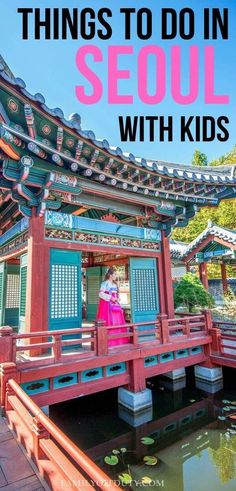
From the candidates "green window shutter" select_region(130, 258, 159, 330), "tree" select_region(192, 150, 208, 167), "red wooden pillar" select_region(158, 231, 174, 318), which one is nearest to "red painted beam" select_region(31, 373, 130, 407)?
"green window shutter" select_region(130, 258, 159, 330)

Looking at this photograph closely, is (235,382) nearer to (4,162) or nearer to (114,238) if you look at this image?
(114,238)

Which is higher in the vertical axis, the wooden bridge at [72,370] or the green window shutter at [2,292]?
the green window shutter at [2,292]

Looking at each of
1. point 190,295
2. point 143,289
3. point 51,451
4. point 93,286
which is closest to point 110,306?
point 143,289

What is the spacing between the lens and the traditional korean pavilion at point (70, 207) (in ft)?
15.4

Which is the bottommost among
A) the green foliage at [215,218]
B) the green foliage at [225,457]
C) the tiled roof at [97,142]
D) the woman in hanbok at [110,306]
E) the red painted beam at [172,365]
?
the green foliage at [225,457]

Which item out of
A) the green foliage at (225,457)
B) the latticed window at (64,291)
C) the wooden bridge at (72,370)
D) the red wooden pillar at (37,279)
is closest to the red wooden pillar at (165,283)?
the wooden bridge at (72,370)

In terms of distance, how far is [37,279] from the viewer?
5492 mm

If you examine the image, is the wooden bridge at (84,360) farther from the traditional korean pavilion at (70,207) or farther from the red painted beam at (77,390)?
the traditional korean pavilion at (70,207)

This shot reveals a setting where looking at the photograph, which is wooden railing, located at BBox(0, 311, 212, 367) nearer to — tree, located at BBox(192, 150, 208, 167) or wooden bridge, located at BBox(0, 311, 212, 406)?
wooden bridge, located at BBox(0, 311, 212, 406)

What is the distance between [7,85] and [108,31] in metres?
2.26

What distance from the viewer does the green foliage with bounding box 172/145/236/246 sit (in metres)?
24.1

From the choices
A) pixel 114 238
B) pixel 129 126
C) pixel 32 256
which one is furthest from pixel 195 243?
pixel 32 256

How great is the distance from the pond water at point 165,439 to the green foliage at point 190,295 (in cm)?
449

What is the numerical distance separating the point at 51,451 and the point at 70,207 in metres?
5.45
